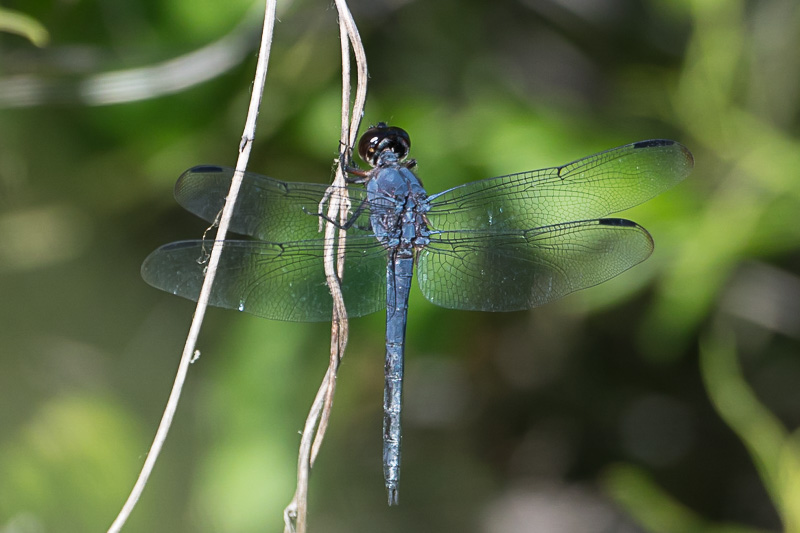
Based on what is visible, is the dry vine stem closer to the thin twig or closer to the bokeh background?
the thin twig

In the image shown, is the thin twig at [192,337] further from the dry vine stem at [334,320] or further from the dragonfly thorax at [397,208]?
the dragonfly thorax at [397,208]

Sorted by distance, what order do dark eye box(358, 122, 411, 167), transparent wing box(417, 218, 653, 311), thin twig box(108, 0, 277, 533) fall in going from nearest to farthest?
thin twig box(108, 0, 277, 533)
transparent wing box(417, 218, 653, 311)
dark eye box(358, 122, 411, 167)

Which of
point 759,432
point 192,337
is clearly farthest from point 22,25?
point 759,432

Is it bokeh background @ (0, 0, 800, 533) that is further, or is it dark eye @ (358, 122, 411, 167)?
bokeh background @ (0, 0, 800, 533)

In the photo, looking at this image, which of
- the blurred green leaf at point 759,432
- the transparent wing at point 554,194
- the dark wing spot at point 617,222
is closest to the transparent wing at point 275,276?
the transparent wing at point 554,194

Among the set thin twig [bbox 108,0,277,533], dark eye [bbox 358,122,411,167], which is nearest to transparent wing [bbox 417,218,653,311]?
dark eye [bbox 358,122,411,167]


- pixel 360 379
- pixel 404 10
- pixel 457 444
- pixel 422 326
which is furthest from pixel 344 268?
pixel 457 444

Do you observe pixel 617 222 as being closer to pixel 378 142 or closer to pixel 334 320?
pixel 378 142

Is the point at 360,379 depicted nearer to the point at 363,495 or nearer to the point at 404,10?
the point at 363,495
